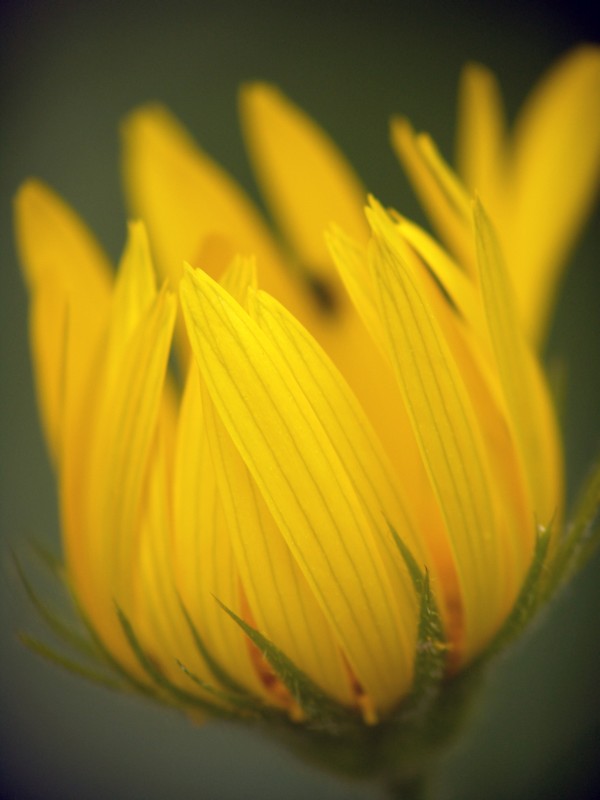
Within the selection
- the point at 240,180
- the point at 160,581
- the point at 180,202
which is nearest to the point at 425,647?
the point at 160,581

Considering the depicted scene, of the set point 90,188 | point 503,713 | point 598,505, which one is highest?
point 90,188

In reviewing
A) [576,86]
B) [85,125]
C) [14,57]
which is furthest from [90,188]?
[576,86]

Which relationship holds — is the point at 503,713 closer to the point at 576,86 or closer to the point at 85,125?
the point at 576,86

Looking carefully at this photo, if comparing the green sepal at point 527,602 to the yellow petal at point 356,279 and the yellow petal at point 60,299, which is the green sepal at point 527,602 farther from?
the yellow petal at point 60,299

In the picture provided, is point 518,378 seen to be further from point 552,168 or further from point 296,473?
point 552,168

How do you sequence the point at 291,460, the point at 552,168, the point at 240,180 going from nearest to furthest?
the point at 291,460 → the point at 552,168 → the point at 240,180

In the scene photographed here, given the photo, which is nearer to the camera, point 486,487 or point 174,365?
point 486,487
